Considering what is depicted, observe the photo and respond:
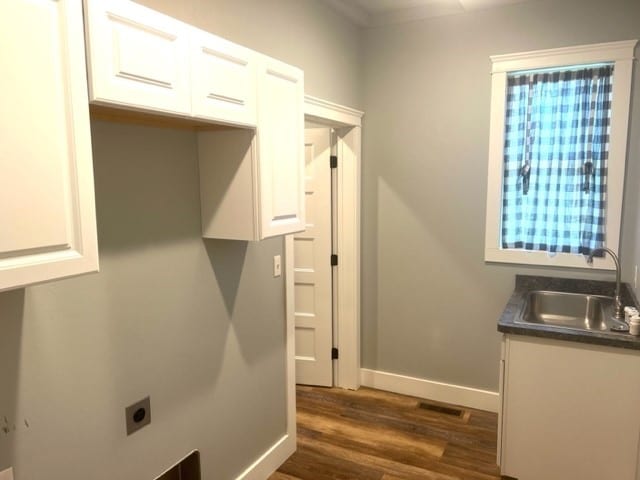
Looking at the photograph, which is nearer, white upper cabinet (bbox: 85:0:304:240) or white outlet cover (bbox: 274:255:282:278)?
white upper cabinet (bbox: 85:0:304:240)

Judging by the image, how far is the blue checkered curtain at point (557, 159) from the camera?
290cm

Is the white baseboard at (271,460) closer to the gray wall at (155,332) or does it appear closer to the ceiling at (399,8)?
the gray wall at (155,332)

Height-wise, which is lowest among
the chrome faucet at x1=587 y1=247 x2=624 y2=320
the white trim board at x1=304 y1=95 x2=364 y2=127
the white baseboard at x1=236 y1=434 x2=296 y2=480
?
the white baseboard at x1=236 y1=434 x2=296 y2=480

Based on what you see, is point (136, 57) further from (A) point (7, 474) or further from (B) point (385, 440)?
(B) point (385, 440)

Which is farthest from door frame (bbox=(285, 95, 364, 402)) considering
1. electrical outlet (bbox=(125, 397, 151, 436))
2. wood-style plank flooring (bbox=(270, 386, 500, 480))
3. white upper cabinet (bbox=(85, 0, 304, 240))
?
electrical outlet (bbox=(125, 397, 151, 436))

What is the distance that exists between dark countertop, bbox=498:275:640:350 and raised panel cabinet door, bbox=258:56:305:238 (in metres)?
1.20

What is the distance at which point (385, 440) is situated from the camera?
9.91ft

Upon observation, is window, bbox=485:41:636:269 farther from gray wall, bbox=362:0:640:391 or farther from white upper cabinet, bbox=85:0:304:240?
white upper cabinet, bbox=85:0:304:240

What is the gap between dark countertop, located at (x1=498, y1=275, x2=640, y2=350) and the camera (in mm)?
2193

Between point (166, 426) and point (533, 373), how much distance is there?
176 centimetres

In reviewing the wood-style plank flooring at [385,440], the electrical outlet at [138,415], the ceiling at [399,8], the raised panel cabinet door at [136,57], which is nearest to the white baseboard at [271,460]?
the wood-style plank flooring at [385,440]

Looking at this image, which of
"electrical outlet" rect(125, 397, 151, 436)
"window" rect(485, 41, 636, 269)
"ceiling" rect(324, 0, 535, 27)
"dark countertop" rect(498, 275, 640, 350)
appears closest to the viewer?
"electrical outlet" rect(125, 397, 151, 436)

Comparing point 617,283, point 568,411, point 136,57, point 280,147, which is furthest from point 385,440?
point 136,57

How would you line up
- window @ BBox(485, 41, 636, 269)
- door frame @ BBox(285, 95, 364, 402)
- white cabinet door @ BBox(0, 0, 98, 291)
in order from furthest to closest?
door frame @ BBox(285, 95, 364, 402)
window @ BBox(485, 41, 636, 269)
white cabinet door @ BBox(0, 0, 98, 291)
